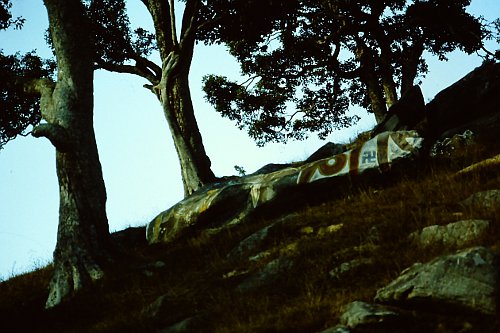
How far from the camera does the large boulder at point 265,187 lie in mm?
9883

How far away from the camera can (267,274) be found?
6.18 meters

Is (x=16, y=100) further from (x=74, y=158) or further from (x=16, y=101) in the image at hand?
(x=74, y=158)

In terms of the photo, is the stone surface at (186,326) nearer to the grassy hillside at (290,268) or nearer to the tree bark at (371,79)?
the grassy hillside at (290,268)

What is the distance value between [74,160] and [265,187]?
4089 millimetres

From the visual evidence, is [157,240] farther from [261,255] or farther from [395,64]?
[395,64]

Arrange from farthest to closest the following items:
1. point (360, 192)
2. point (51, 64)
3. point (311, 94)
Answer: point (311, 94) → point (51, 64) → point (360, 192)

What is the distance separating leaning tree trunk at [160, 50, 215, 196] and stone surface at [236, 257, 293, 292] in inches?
299

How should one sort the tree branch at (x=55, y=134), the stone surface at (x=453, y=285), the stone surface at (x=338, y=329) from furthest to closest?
the tree branch at (x=55, y=134), the stone surface at (x=453, y=285), the stone surface at (x=338, y=329)

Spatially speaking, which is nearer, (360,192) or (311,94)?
(360,192)

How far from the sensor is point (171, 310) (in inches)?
241

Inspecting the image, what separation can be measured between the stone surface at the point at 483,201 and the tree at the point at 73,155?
254 inches

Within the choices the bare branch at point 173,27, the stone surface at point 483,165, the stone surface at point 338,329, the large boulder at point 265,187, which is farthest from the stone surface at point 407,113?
the stone surface at point 338,329

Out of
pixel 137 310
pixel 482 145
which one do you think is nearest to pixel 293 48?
pixel 482 145

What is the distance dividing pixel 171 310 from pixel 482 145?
7606 mm
